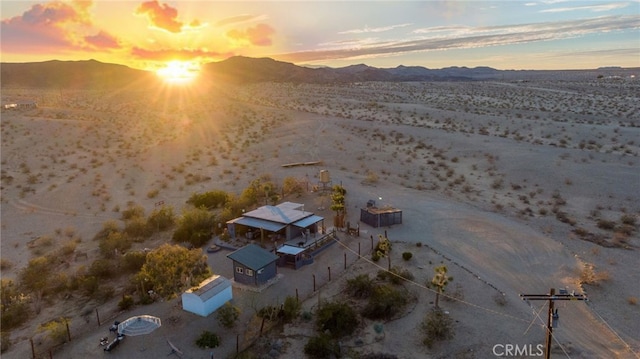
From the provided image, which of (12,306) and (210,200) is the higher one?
(210,200)

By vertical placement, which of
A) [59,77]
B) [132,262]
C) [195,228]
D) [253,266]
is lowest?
[59,77]

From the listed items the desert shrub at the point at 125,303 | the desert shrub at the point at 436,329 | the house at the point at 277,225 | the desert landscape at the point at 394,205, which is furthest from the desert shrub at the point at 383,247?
the desert shrub at the point at 125,303

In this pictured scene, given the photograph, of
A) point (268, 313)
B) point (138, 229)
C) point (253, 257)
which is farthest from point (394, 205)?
point (138, 229)

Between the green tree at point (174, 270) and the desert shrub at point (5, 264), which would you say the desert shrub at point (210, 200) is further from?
the green tree at point (174, 270)

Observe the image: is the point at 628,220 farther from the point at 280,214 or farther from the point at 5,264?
the point at 5,264

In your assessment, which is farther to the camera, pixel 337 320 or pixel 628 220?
pixel 628 220

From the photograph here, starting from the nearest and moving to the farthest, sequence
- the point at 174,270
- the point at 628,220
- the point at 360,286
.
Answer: the point at 174,270, the point at 360,286, the point at 628,220

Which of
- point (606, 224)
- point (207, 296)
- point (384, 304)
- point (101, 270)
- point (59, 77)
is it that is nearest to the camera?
point (384, 304)
